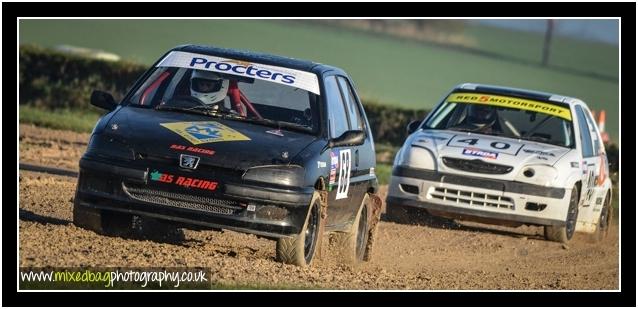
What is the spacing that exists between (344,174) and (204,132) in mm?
1366

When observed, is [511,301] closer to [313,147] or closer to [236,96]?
[313,147]

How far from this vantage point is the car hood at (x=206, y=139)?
391 inches

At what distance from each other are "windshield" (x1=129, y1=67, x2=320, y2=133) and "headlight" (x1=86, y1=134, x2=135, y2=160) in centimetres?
84

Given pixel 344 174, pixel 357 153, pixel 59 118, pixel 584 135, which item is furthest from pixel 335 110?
pixel 59 118

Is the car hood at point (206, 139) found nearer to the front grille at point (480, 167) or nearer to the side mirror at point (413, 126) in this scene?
Result: the front grille at point (480, 167)

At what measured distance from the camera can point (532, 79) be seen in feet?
189

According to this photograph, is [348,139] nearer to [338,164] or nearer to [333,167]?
[338,164]

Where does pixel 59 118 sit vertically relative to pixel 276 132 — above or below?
below

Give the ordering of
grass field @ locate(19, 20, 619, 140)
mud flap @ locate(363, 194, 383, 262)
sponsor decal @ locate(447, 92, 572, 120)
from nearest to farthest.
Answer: mud flap @ locate(363, 194, 383, 262), sponsor decal @ locate(447, 92, 572, 120), grass field @ locate(19, 20, 619, 140)

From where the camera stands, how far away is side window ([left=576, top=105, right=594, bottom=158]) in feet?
50.9

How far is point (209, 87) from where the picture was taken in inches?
435

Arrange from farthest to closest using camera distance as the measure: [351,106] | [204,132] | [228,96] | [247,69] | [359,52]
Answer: [359,52], [351,106], [247,69], [228,96], [204,132]

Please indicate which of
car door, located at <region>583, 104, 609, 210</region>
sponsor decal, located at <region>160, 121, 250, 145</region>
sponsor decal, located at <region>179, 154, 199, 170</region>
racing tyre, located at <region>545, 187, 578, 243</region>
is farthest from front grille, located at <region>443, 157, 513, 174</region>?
sponsor decal, located at <region>179, 154, 199, 170</region>

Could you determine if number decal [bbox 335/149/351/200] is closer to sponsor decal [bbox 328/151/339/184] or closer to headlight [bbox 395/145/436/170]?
sponsor decal [bbox 328/151/339/184]
